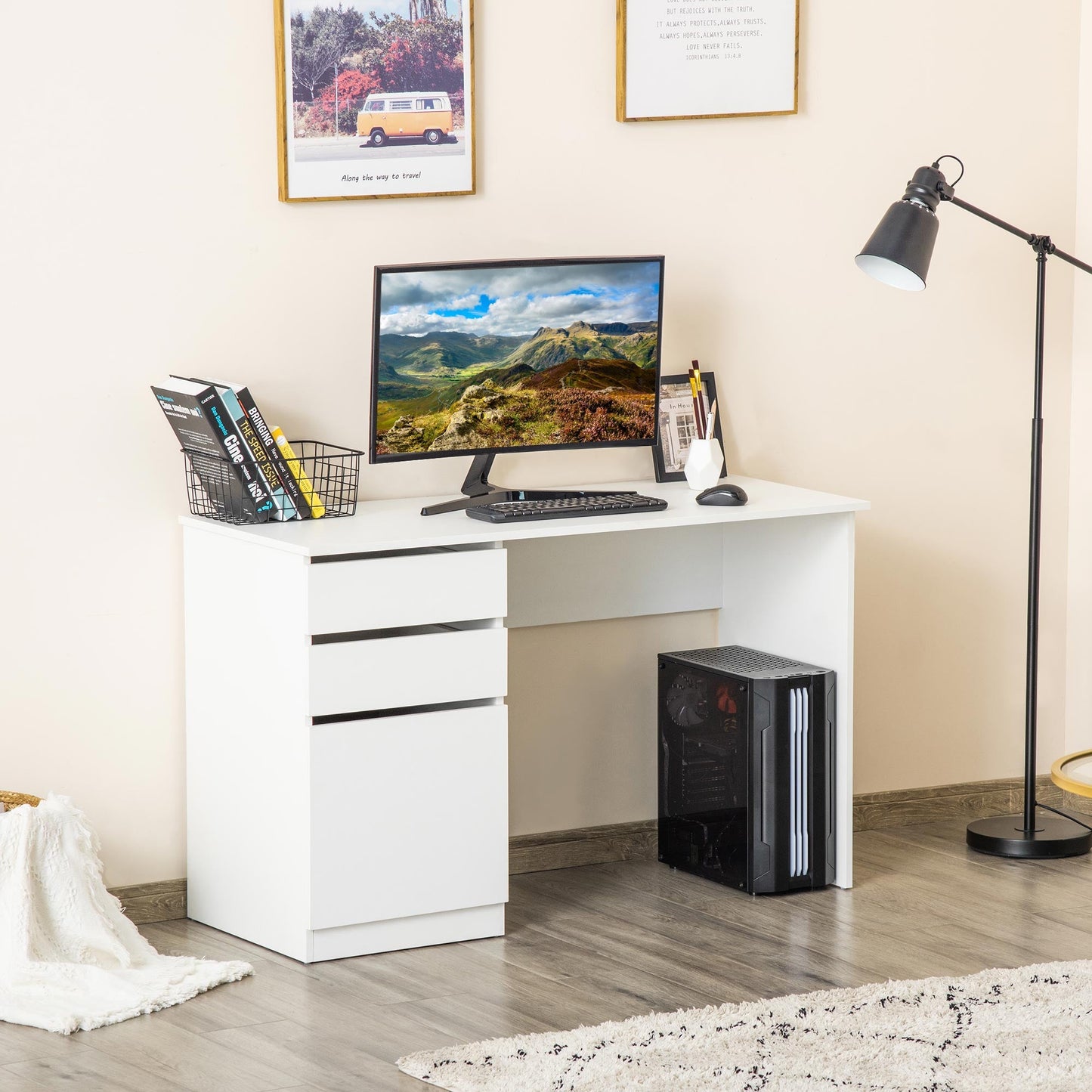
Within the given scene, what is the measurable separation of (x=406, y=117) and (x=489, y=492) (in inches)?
29.1

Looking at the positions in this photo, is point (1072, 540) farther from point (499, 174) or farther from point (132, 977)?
point (132, 977)

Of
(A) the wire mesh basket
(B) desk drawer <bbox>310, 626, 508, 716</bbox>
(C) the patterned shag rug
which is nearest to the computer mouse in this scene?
(B) desk drawer <bbox>310, 626, 508, 716</bbox>

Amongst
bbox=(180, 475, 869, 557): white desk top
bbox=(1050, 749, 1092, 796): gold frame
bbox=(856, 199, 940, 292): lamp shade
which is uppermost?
bbox=(856, 199, 940, 292): lamp shade

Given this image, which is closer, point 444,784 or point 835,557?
point 444,784

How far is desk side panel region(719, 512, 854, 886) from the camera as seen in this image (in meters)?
3.36

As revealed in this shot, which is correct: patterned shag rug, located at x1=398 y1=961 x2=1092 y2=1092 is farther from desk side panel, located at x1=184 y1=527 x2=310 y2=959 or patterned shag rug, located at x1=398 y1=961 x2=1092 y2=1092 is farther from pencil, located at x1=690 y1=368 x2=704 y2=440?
pencil, located at x1=690 y1=368 x2=704 y2=440

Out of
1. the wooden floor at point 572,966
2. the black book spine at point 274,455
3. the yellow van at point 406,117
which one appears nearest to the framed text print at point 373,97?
the yellow van at point 406,117

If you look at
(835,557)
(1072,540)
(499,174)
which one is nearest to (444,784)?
(835,557)

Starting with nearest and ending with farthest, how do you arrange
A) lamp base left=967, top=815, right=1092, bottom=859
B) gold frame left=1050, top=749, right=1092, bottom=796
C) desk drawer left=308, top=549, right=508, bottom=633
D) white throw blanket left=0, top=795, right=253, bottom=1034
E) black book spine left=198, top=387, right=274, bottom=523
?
1. gold frame left=1050, top=749, right=1092, bottom=796
2. white throw blanket left=0, top=795, right=253, bottom=1034
3. desk drawer left=308, top=549, right=508, bottom=633
4. black book spine left=198, top=387, right=274, bottom=523
5. lamp base left=967, top=815, right=1092, bottom=859

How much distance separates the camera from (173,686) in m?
3.27

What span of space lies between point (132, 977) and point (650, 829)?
1.23 meters

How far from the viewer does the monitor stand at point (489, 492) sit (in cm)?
326

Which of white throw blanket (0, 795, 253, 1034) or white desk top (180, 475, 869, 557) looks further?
white desk top (180, 475, 869, 557)

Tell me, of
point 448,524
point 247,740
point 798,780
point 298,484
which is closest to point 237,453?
point 298,484
